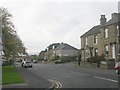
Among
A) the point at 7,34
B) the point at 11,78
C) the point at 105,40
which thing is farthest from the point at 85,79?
the point at 105,40

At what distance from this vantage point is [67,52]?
124375mm

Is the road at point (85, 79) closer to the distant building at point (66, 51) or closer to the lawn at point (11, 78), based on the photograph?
the lawn at point (11, 78)

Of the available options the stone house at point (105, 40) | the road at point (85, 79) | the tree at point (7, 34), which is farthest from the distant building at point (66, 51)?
the road at point (85, 79)

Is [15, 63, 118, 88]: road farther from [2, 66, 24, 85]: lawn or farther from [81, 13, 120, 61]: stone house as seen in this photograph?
[81, 13, 120, 61]: stone house

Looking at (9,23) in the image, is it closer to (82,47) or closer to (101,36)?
(101,36)

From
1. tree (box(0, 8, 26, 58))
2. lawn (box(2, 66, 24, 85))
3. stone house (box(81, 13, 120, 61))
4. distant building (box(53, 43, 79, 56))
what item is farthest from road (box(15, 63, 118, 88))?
distant building (box(53, 43, 79, 56))

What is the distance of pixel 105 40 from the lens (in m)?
56.8

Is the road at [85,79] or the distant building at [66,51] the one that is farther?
the distant building at [66,51]

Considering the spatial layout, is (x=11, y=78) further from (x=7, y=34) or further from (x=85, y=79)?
(x=7, y=34)

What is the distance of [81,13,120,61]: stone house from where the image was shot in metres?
52.3

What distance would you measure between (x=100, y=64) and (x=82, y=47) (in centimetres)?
2607

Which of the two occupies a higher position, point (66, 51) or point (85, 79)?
point (66, 51)

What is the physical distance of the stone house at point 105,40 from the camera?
172 feet

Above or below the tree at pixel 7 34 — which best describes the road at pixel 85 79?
below
